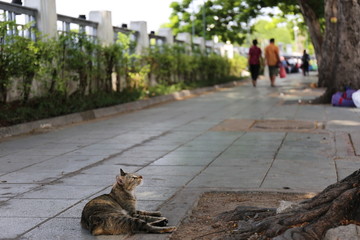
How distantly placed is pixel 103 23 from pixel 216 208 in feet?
50.4

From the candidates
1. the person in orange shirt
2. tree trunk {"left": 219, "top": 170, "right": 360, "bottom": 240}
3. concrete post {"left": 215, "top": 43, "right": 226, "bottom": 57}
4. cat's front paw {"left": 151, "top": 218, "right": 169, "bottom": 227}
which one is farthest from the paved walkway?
concrete post {"left": 215, "top": 43, "right": 226, "bottom": 57}

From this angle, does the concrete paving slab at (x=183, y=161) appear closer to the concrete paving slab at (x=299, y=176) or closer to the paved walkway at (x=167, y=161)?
the paved walkway at (x=167, y=161)

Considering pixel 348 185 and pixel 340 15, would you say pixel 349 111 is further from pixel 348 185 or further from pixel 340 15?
pixel 348 185

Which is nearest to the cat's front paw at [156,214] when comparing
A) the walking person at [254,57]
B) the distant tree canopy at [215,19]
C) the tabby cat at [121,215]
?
the tabby cat at [121,215]

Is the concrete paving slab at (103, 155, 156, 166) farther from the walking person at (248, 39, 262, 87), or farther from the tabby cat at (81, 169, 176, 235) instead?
A: the walking person at (248, 39, 262, 87)

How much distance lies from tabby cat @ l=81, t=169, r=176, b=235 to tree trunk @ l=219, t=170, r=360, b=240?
712 mm

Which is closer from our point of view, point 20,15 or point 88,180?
point 88,180

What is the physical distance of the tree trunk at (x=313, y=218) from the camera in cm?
425

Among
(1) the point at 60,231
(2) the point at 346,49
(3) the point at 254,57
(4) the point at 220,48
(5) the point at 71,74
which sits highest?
(4) the point at 220,48

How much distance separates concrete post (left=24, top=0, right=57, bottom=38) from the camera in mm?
15938

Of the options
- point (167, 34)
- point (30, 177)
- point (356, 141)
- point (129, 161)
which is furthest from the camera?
point (167, 34)

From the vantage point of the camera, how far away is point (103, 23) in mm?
20109

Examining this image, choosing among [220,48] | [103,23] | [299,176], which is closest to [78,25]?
[103,23]

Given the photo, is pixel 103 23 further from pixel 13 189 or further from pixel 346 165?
pixel 13 189
